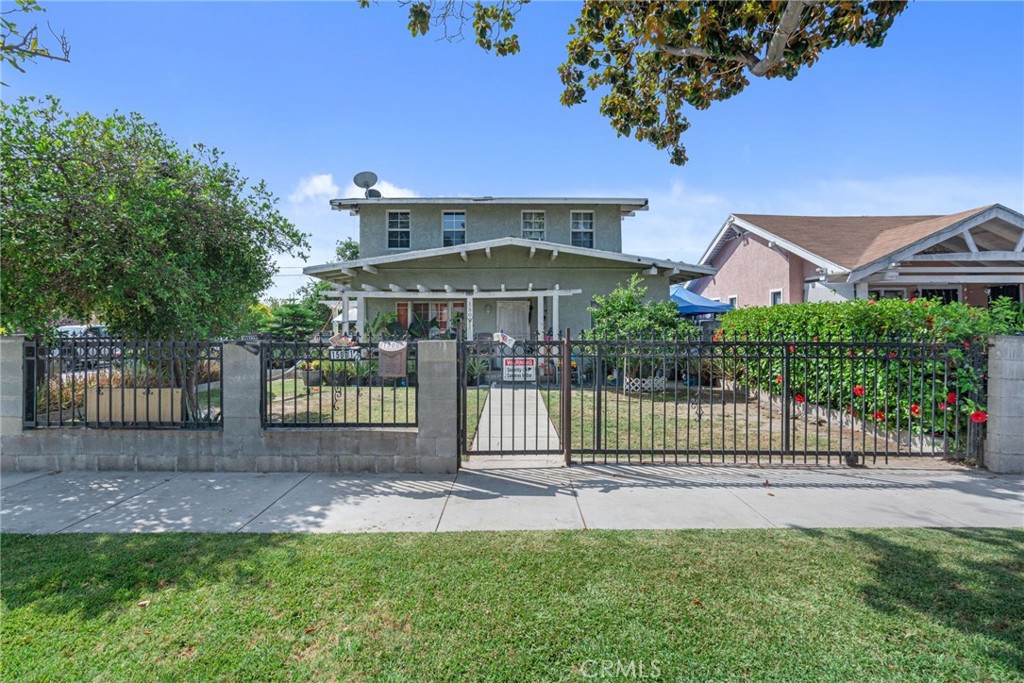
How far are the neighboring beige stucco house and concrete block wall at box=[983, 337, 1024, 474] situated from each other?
23.9ft

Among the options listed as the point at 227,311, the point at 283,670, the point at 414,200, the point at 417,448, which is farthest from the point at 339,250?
the point at 283,670

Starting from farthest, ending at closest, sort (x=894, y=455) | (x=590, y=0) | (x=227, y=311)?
1. (x=227, y=311)
2. (x=894, y=455)
3. (x=590, y=0)

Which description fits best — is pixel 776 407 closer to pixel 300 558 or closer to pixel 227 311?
pixel 300 558

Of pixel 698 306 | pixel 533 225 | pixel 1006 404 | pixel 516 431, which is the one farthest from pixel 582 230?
pixel 1006 404

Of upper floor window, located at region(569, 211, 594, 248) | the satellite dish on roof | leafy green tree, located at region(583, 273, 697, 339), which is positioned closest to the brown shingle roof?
leafy green tree, located at region(583, 273, 697, 339)

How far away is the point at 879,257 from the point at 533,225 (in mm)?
10973

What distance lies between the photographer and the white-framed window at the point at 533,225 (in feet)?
62.3

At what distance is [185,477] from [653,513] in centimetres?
574

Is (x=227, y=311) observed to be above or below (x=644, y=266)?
below

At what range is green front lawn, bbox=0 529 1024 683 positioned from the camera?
9.15 ft

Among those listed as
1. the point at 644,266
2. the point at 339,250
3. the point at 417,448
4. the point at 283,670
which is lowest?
the point at 283,670

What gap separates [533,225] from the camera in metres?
19.0

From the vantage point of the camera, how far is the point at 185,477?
20.5 feet

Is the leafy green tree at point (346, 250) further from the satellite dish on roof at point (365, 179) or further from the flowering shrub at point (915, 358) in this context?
the flowering shrub at point (915, 358)
